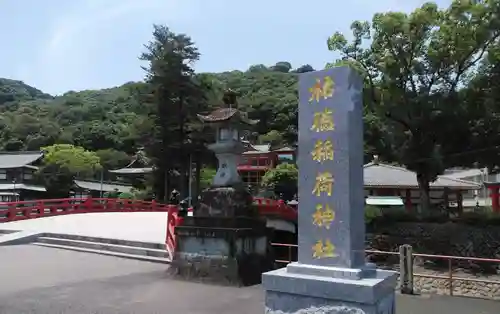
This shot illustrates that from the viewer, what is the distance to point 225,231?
10.2 metres

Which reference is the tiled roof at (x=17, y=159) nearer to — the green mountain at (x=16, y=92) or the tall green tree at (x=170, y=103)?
the tall green tree at (x=170, y=103)

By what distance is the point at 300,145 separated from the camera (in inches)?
209

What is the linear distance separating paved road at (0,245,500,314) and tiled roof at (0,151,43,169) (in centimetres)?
3803

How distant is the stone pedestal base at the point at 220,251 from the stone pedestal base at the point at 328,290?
17.0 feet

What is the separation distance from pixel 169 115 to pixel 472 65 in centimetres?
2094

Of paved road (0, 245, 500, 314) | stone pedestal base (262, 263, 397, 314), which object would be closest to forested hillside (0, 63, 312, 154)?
paved road (0, 245, 500, 314)

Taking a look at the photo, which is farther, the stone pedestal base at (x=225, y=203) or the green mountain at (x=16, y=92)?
the green mountain at (x=16, y=92)

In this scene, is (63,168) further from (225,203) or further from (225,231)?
(225,231)

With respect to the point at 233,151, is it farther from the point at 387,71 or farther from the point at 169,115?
the point at 169,115

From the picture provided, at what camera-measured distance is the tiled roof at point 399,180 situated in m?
→ 30.4

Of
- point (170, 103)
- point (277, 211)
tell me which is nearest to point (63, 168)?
point (170, 103)

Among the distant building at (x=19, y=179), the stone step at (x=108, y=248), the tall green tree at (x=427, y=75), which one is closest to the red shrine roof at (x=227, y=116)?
the stone step at (x=108, y=248)

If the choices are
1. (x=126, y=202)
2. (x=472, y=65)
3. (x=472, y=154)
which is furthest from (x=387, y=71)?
(x=126, y=202)

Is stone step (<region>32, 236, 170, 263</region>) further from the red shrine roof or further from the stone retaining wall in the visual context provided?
the stone retaining wall
